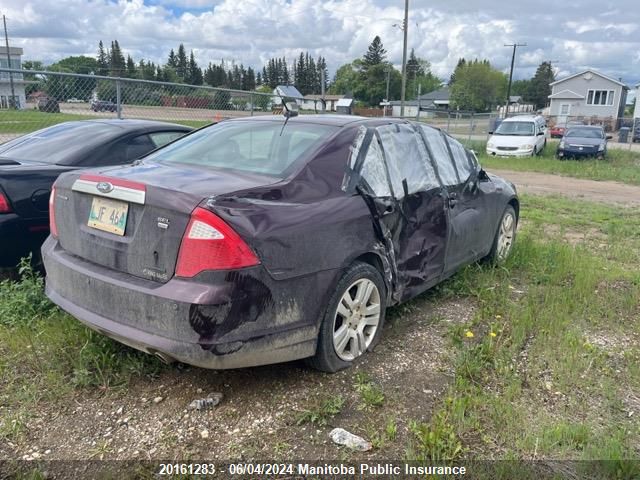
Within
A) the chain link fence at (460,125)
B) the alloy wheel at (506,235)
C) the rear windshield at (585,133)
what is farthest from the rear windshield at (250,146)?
the rear windshield at (585,133)

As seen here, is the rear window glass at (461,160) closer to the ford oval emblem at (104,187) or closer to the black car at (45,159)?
the black car at (45,159)

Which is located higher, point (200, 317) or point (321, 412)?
point (200, 317)

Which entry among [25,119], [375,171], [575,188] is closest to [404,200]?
[375,171]

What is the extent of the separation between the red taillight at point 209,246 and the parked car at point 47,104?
24.1 ft

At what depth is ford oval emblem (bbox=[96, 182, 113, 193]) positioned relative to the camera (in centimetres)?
277

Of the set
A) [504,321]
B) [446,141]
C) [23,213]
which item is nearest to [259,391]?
[504,321]

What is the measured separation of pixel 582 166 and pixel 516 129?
3.94 m

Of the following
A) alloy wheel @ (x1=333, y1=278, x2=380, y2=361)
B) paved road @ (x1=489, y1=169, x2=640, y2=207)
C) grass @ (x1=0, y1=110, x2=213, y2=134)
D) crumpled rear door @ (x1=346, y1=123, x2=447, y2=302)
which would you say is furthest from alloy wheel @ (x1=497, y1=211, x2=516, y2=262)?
paved road @ (x1=489, y1=169, x2=640, y2=207)

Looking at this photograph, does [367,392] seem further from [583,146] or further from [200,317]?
[583,146]

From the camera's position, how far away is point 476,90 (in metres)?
77.4

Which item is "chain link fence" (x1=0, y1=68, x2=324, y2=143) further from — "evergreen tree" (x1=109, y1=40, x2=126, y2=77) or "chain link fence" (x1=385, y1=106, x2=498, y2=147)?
"evergreen tree" (x1=109, y1=40, x2=126, y2=77)

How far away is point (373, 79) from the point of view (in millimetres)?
93062

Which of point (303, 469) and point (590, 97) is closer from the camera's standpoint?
point (303, 469)

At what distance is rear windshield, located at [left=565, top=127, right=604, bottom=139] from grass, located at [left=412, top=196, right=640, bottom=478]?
17.1 m
